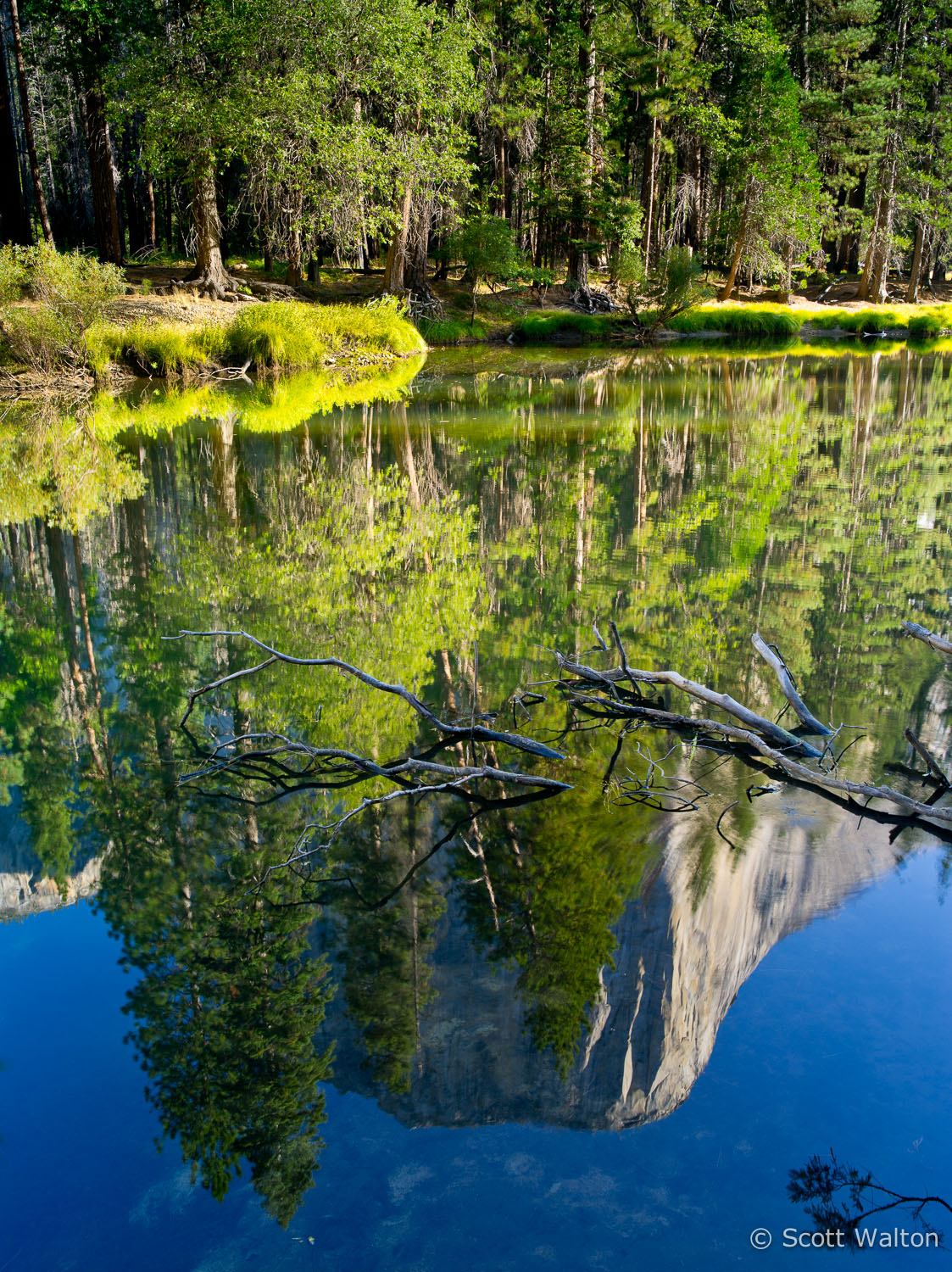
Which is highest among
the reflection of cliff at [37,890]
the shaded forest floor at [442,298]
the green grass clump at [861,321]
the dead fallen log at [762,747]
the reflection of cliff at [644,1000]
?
the shaded forest floor at [442,298]

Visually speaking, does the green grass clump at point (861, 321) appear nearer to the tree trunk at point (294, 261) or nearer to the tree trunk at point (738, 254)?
the tree trunk at point (738, 254)

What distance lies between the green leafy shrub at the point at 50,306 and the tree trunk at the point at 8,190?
7644mm

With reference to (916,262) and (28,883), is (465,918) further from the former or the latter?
(916,262)

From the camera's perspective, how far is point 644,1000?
11.0ft

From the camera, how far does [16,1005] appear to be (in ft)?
11.3

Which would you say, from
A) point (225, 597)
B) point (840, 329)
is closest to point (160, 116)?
point (225, 597)

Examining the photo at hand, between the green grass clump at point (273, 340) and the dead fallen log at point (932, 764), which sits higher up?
the green grass clump at point (273, 340)

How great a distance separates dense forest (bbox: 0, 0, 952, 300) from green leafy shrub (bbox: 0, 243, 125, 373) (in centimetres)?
633

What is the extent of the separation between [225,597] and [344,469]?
4.90 m

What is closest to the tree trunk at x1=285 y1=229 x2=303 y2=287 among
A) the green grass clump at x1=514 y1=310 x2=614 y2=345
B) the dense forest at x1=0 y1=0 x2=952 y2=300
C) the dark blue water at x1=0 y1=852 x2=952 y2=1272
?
the dense forest at x1=0 y1=0 x2=952 y2=300

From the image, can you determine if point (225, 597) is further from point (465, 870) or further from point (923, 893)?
point (923, 893)

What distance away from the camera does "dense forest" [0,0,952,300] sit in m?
25.0

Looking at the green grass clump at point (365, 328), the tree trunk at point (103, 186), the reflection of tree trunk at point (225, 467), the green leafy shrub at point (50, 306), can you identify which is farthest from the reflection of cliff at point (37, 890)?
the tree trunk at point (103, 186)

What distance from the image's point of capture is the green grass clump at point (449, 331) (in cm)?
3041
